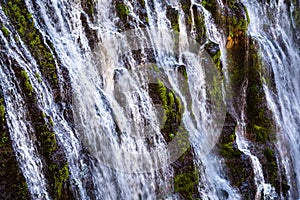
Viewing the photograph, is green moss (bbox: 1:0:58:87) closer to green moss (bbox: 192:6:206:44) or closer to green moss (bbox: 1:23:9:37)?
green moss (bbox: 1:23:9:37)

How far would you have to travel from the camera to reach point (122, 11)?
9.74m

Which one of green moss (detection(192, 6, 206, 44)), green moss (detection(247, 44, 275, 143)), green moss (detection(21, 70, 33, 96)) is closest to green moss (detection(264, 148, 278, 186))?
green moss (detection(247, 44, 275, 143))

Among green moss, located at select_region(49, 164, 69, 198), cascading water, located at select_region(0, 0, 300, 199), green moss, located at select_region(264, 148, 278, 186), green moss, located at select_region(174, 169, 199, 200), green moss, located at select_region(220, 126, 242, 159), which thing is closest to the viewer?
green moss, located at select_region(49, 164, 69, 198)

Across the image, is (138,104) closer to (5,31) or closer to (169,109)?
(169,109)

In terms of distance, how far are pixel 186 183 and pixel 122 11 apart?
4120 mm

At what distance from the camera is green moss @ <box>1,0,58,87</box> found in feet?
26.3

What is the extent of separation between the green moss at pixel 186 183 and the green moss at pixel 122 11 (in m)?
3.71

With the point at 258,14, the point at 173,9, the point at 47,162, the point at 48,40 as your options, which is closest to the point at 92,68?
the point at 48,40

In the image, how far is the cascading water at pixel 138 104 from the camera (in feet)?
24.6

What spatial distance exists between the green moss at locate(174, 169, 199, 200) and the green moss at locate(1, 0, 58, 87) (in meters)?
3.31

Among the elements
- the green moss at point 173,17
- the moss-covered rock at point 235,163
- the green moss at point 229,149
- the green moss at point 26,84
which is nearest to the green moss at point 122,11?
the green moss at point 173,17

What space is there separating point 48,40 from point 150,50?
2.48 metres

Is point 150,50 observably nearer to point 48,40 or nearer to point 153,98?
point 153,98

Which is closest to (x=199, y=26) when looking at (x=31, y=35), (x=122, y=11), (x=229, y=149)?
(x=122, y=11)
